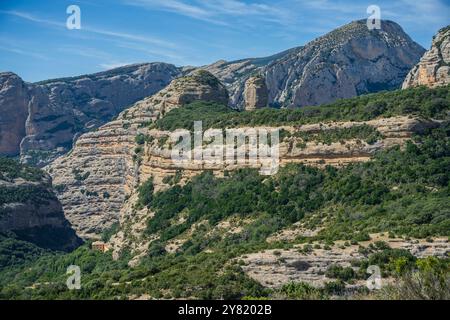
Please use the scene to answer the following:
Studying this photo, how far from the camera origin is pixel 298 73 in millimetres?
174000

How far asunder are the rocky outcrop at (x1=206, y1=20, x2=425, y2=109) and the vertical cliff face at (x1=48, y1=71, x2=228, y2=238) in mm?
52712

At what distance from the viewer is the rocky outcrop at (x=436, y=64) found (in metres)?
98.2

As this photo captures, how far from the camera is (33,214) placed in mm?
101375

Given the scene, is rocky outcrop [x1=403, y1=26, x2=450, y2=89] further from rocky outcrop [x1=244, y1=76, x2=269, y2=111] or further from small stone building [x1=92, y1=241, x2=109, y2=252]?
small stone building [x1=92, y1=241, x2=109, y2=252]

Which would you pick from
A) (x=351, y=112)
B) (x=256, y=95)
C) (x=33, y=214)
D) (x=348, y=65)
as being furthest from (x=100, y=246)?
(x=348, y=65)

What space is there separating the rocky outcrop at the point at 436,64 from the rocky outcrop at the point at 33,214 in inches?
2480

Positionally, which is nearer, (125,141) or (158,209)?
(158,209)

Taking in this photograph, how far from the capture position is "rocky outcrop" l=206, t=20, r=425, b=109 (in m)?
159

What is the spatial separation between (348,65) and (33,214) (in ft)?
306

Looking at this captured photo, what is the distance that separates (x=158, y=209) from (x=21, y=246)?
28006 mm

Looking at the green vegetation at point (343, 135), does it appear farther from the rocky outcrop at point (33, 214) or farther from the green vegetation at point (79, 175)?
the green vegetation at point (79, 175)

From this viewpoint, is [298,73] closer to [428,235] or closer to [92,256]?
[92,256]
